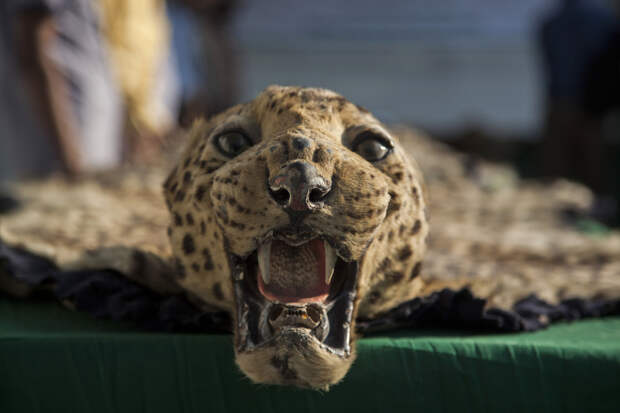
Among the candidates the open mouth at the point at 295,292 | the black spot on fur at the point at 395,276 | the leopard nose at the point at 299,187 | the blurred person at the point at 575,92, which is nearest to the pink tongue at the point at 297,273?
the open mouth at the point at 295,292

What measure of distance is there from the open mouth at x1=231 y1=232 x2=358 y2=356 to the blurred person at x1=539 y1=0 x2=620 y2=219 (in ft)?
14.9

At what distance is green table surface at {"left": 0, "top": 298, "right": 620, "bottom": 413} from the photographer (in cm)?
112

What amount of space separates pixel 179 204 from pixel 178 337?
256mm

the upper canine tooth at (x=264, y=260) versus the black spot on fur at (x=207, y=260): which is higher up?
the upper canine tooth at (x=264, y=260)

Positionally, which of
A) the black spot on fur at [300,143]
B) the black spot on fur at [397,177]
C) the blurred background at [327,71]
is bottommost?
the blurred background at [327,71]

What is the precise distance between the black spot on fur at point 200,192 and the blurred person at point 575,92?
4567mm

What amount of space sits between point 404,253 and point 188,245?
1.38 ft

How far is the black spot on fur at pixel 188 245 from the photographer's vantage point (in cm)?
117

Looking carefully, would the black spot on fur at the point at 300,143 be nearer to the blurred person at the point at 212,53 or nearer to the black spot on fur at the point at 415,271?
the black spot on fur at the point at 415,271

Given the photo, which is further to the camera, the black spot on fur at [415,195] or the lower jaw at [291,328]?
the black spot on fur at [415,195]

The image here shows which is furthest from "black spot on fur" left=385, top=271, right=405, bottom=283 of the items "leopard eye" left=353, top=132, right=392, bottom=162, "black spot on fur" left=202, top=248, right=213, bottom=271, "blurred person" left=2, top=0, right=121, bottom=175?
"blurred person" left=2, top=0, right=121, bottom=175

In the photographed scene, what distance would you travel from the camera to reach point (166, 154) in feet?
11.5

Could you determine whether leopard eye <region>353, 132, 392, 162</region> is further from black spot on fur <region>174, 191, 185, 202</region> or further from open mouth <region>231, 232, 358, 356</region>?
black spot on fur <region>174, 191, 185, 202</region>

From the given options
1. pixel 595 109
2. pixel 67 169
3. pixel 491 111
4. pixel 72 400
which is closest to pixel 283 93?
pixel 72 400
